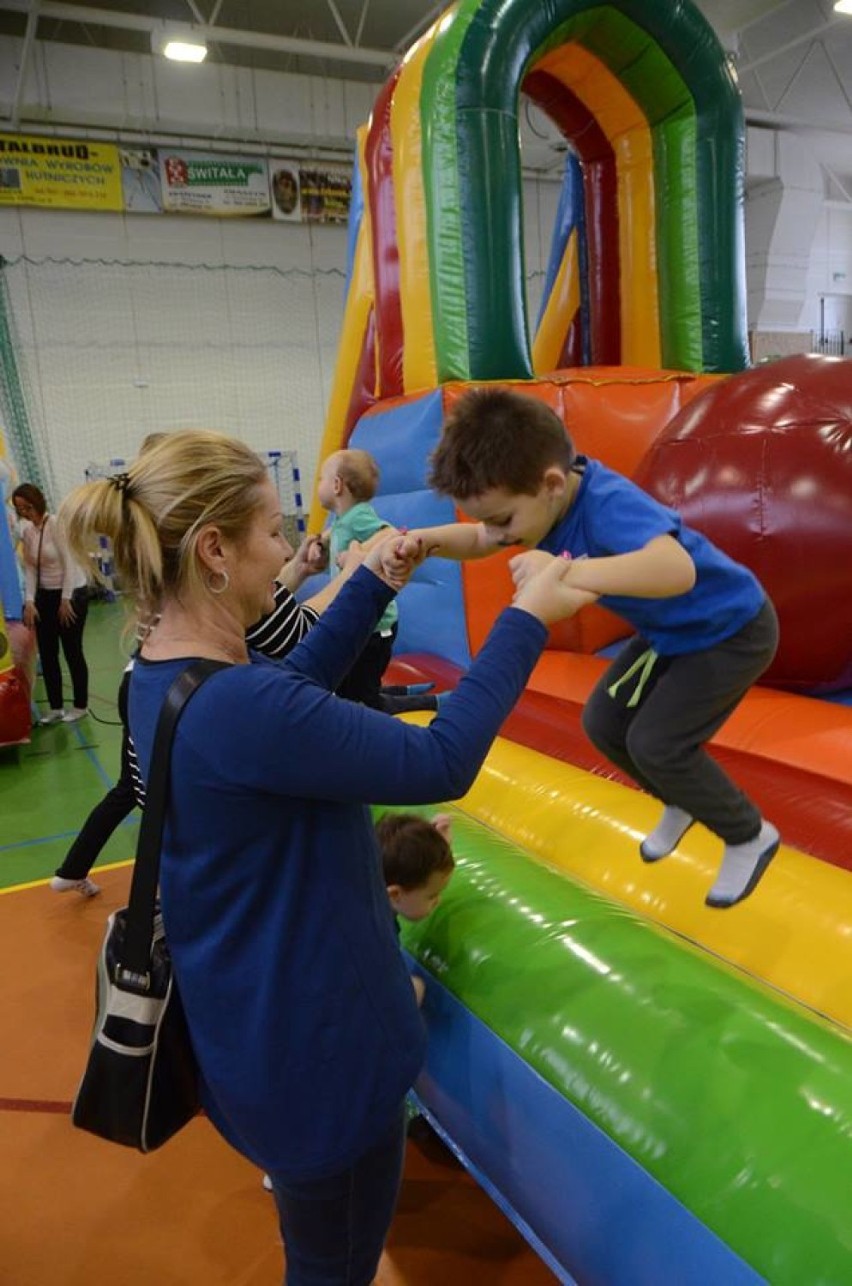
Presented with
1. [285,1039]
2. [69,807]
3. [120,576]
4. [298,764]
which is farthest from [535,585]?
[69,807]

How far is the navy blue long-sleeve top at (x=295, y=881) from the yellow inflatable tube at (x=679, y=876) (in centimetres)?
81

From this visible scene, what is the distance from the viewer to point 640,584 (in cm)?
121

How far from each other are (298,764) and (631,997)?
83 centimetres

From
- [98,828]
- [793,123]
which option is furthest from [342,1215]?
[793,123]

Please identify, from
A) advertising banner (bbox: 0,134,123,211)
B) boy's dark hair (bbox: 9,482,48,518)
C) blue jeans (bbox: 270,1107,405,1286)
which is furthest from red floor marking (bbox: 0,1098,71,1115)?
advertising banner (bbox: 0,134,123,211)

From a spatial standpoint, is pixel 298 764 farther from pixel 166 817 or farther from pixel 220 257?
pixel 220 257

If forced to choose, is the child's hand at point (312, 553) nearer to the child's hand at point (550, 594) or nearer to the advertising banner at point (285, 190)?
the child's hand at point (550, 594)

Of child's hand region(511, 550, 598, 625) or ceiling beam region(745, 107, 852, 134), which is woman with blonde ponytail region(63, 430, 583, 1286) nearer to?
child's hand region(511, 550, 598, 625)

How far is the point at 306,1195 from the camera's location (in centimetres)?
113

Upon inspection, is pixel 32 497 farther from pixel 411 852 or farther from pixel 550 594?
pixel 550 594

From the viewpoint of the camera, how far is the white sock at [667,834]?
159 cm

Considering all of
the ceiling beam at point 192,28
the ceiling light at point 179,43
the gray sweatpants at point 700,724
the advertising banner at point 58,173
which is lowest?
the gray sweatpants at point 700,724

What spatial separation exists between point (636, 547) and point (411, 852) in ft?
2.72

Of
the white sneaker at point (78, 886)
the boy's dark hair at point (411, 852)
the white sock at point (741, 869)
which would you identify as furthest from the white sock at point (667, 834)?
the white sneaker at point (78, 886)
